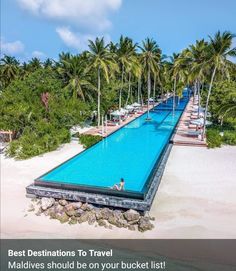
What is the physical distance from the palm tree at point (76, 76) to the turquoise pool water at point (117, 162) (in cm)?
672

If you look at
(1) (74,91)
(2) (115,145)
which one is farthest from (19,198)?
(1) (74,91)

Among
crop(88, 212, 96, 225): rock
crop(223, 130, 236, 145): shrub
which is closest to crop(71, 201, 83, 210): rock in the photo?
crop(88, 212, 96, 225): rock

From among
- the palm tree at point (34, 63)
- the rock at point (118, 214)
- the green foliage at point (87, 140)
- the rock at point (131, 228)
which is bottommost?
the rock at point (131, 228)

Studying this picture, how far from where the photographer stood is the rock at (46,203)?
14.0 m

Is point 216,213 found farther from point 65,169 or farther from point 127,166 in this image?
point 65,169

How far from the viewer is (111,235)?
12.2 metres

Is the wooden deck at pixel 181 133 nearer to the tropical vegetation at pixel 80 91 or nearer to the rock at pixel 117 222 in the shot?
the tropical vegetation at pixel 80 91

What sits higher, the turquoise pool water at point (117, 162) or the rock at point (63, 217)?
the turquoise pool water at point (117, 162)

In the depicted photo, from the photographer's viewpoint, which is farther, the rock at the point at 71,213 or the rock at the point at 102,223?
the rock at the point at 71,213

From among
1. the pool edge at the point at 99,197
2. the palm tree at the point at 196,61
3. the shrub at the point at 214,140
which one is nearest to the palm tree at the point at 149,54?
the palm tree at the point at 196,61

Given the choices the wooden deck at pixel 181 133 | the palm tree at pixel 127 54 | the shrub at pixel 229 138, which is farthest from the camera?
the palm tree at pixel 127 54

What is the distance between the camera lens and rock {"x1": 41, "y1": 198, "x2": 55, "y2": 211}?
14.0 metres

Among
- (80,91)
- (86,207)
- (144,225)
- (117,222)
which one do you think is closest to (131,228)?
(144,225)

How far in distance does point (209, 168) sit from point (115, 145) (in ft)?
31.7
